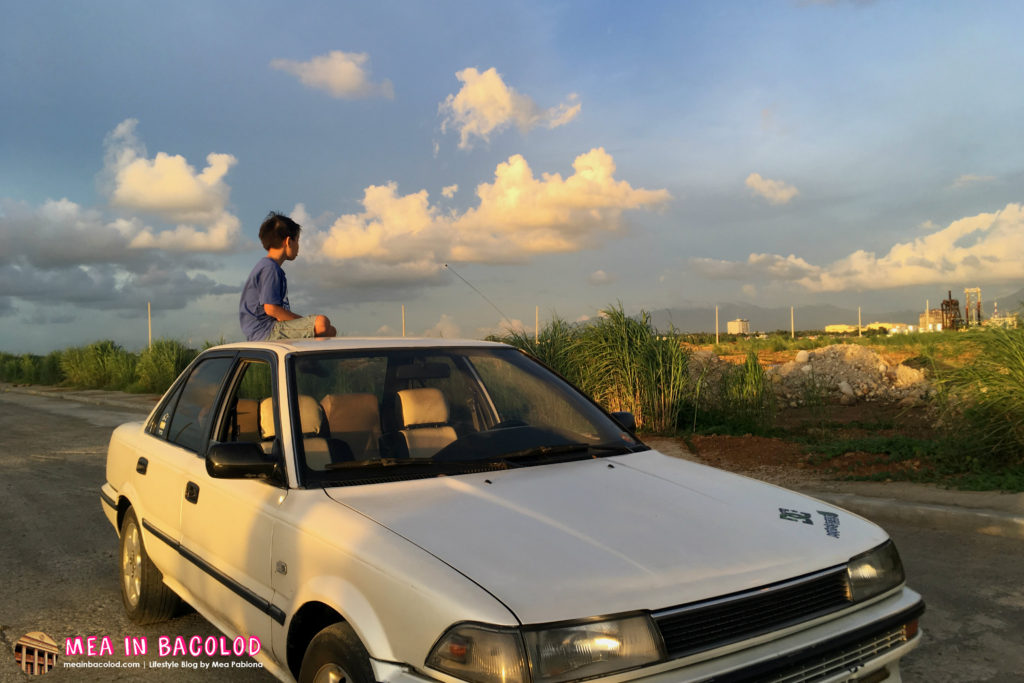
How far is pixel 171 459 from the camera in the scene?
4.02m

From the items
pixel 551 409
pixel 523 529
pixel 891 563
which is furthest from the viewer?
pixel 551 409

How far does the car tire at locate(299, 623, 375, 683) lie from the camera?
2.28 metres

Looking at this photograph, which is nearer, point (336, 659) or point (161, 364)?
point (336, 659)

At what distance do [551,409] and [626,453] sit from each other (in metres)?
0.47

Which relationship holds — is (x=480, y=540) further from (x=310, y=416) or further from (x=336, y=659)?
(x=310, y=416)

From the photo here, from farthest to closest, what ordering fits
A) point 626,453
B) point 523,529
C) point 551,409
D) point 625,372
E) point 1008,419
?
point 625,372 < point 1008,419 < point 551,409 < point 626,453 < point 523,529

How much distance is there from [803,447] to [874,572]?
6957 mm

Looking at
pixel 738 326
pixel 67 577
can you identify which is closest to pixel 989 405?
pixel 67 577

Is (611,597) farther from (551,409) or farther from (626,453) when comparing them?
(551,409)

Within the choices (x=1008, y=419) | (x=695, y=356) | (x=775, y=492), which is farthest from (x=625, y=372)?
(x=775, y=492)

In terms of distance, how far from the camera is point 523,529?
2.44 metres

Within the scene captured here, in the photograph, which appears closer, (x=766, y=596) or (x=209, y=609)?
(x=766, y=596)

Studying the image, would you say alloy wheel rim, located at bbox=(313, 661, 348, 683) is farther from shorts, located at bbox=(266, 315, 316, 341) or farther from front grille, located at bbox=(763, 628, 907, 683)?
shorts, located at bbox=(266, 315, 316, 341)

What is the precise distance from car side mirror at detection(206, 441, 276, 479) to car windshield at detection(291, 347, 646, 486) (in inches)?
5.8
